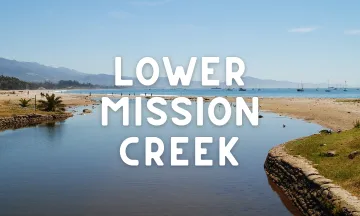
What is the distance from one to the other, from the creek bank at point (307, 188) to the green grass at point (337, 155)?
1.77 feet

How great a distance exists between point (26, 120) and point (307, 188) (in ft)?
208

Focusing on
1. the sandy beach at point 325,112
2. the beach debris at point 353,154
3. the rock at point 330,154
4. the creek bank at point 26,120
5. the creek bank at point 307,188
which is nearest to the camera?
the creek bank at point 307,188

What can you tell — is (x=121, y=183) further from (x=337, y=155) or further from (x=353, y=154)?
(x=353, y=154)

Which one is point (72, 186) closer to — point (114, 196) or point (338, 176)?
point (114, 196)

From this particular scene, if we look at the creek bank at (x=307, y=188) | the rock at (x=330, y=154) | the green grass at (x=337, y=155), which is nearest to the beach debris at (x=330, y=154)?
the rock at (x=330, y=154)

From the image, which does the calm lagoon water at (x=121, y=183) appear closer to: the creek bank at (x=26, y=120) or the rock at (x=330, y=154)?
the rock at (x=330, y=154)

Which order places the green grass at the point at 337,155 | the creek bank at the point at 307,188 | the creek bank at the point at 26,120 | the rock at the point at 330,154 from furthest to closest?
the creek bank at the point at 26,120, the rock at the point at 330,154, the green grass at the point at 337,155, the creek bank at the point at 307,188

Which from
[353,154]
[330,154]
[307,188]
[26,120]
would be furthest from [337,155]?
[26,120]

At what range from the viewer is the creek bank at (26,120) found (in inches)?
2670

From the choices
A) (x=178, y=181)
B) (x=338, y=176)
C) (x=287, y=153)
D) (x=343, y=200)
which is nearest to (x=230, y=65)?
(x=287, y=153)

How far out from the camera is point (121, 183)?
92.0 feet

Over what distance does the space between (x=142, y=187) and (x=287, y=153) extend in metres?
11.1

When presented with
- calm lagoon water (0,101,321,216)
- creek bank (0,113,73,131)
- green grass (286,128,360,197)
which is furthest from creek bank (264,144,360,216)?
creek bank (0,113,73,131)

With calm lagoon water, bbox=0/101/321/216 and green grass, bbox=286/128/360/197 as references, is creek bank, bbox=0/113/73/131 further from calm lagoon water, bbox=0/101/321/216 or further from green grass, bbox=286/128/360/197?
green grass, bbox=286/128/360/197
